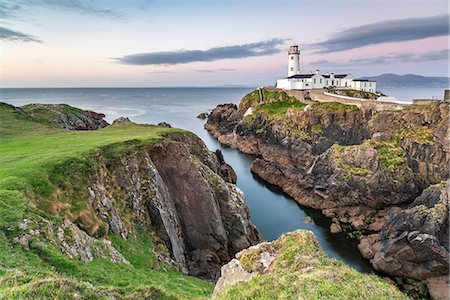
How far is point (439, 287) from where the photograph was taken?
2947 cm

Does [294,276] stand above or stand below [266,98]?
below

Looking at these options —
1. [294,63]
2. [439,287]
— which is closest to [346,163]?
[439,287]

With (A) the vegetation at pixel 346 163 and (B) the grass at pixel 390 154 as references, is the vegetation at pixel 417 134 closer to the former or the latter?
(B) the grass at pixel 390 154

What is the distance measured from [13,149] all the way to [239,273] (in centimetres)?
2489

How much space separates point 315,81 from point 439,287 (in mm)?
83474

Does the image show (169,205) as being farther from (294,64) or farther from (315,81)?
(294,64)

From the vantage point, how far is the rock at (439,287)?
2856cm

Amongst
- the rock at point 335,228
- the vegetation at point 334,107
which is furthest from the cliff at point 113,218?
the vegetation at point 334,107

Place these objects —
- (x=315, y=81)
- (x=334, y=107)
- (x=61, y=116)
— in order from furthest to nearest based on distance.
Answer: (x=315, y=81), (x=334, y=107), (x=61, y=116)

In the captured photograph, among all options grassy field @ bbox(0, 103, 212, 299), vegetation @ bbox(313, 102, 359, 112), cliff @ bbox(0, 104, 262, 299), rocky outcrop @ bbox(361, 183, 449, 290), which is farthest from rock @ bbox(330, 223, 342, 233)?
vegetation @ bbox(313, 102, 359, 112)

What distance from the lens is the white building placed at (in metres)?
101

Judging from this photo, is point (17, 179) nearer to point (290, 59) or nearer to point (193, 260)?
point (193, 260)

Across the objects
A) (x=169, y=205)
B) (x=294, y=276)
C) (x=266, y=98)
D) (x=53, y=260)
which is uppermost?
(x=266, y=98)

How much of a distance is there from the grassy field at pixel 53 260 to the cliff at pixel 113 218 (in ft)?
0.17
